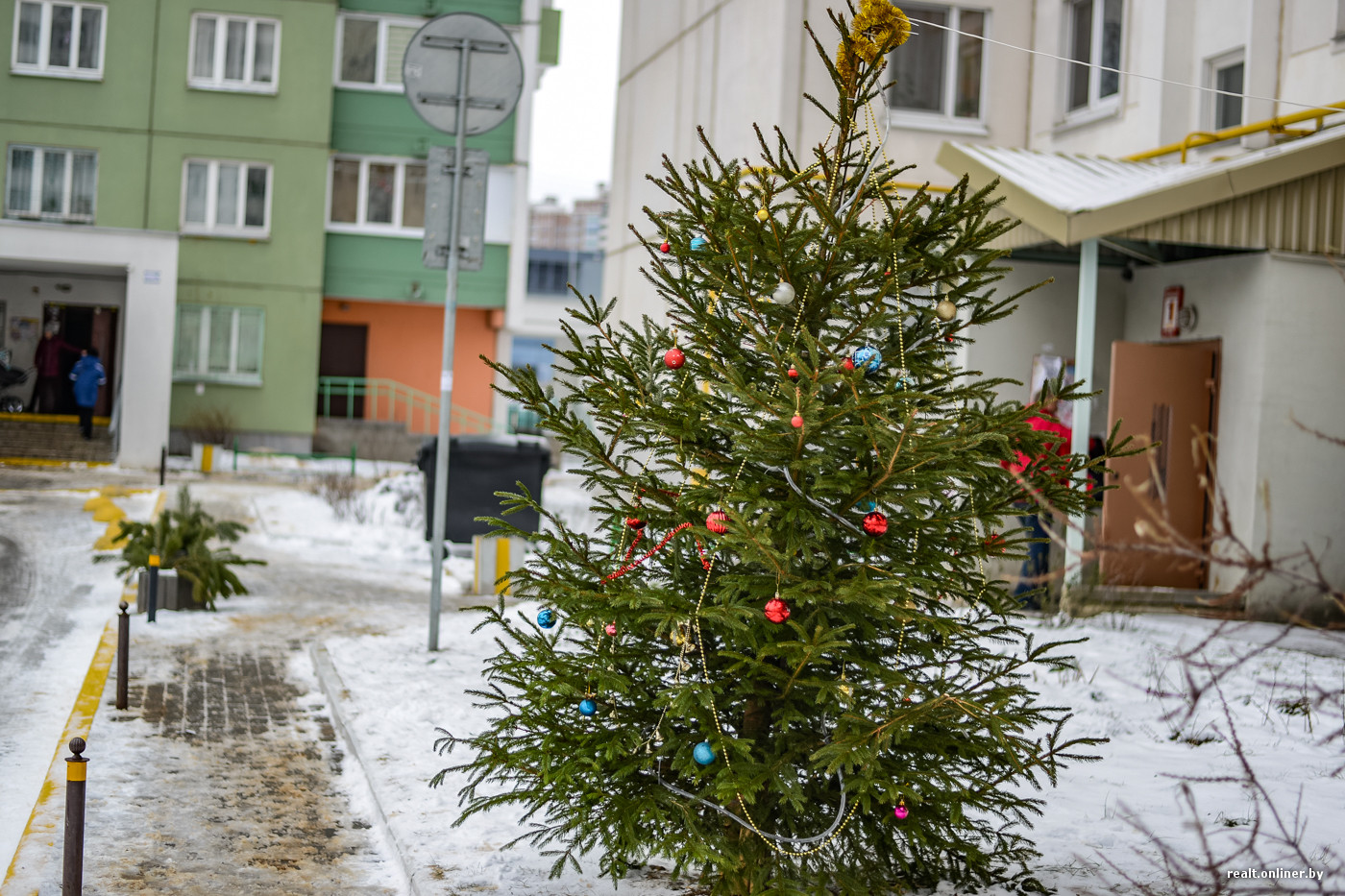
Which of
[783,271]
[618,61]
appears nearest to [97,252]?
[618,61]

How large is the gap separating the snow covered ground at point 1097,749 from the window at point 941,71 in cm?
811

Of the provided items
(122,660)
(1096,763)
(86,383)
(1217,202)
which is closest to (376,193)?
(86,383)

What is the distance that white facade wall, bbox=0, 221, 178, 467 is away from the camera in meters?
23.7

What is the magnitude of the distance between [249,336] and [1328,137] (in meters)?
22.7

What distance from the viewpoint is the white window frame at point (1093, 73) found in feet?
47.9

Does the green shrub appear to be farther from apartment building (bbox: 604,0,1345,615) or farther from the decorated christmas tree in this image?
the decorated christmas tree

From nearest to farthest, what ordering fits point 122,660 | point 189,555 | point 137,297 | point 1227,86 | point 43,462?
point 122,660 < point 189,555 < point 1227,86 < point 43,462 < point 137,297

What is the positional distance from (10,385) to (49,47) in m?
7.48

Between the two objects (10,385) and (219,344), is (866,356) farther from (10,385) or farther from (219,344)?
(10,385)

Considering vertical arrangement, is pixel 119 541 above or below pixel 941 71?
below

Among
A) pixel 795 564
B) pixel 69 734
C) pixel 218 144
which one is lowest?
pixel 69 734

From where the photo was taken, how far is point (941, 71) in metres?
16.6

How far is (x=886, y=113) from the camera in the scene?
488cm

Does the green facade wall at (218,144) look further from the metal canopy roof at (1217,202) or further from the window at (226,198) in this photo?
the metal canopy roof at (1217,202)
